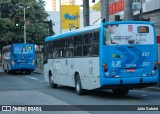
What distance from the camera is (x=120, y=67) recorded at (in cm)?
1653

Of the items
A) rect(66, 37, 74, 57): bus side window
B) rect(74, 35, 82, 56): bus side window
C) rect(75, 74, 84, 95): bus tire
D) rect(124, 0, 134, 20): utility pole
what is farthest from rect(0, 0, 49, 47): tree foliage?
rect(75, 74, 84, 95): bus tire

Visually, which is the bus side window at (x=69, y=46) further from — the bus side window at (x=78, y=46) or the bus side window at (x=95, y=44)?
the bus side window at (x=95, y=44)

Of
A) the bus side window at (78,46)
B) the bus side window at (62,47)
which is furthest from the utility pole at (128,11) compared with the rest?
the bus side window at (78,46)

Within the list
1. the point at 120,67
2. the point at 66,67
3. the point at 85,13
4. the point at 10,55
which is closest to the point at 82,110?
the point at 120,67

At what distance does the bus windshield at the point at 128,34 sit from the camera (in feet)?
54.6

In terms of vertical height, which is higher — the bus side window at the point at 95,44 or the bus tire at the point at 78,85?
the bus side window at the point at 95,44

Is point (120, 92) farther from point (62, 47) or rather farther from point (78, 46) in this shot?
point (62, 47)

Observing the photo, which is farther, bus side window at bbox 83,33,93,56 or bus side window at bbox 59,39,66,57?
bus side window at bbox 59,39,66,57

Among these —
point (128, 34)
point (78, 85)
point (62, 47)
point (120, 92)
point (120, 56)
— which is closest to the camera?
point (120, 56)

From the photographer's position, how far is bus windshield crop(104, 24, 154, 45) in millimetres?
16656

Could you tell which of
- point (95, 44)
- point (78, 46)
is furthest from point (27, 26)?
point (95, 44)

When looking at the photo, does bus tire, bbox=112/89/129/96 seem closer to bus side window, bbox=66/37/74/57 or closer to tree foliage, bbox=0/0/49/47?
bus side window, bbox=66/37/74/57

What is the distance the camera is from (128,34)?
55.3 feet

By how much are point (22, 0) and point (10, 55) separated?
97.8 ft
